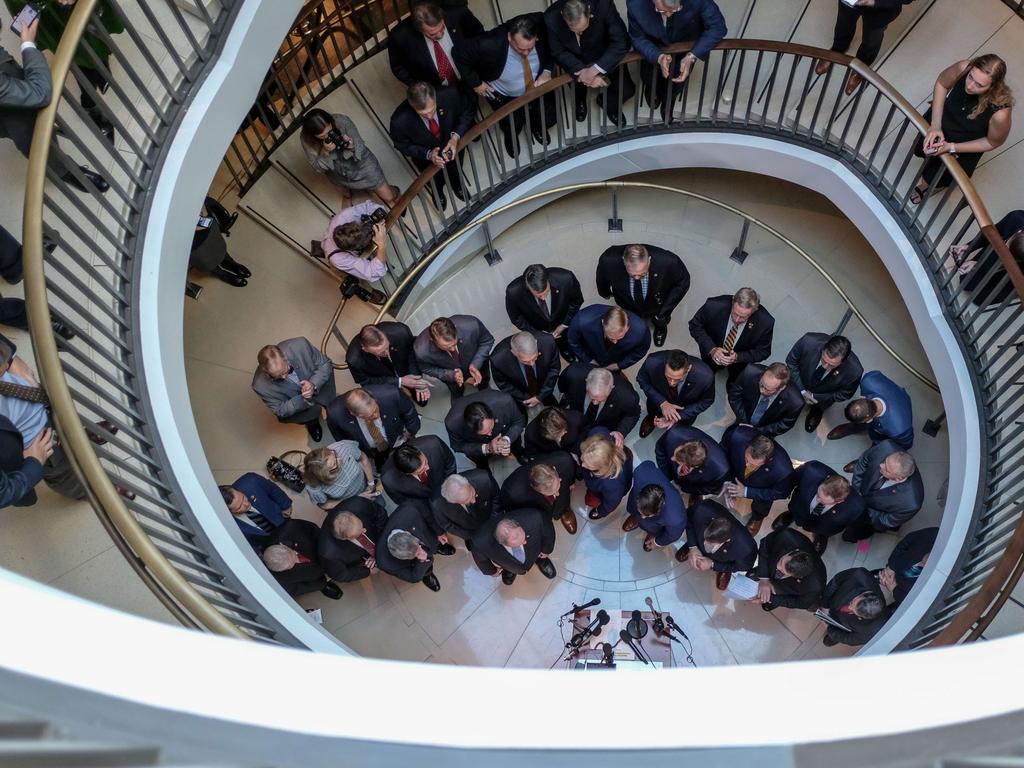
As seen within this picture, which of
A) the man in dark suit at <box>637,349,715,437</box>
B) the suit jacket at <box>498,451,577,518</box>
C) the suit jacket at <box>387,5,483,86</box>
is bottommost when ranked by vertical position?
the suit jacket at <box>498,451,577,518</box>

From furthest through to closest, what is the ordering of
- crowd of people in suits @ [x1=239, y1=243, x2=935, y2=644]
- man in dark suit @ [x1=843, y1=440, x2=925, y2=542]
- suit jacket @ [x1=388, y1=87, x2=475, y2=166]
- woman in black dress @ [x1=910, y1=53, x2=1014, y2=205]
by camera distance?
suit jacket @ [x1=388, y1=87, x2=475, y2=166] < crowd of people in suits @ [x1=239, y1=243, x2=935, y2=644] < man in dark suit @ [x1=843, y1=440, x2=925, y2=542] < woman in black dress @ [x1=910, y1=53, x2=1014, y2=205]

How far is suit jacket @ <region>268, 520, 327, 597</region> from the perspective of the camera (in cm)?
628

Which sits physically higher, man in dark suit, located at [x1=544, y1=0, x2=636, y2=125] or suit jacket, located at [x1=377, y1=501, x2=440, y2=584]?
man in dark suit, located at [x1=544, y1=0, x2=636, y2=125]

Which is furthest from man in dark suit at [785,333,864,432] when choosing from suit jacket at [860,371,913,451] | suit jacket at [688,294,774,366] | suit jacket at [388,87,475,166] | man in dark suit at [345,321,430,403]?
suit jacket at [388,87,475,166]

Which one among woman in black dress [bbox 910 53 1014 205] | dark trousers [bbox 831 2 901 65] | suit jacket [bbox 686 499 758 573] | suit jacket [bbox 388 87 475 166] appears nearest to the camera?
woman in black dress [bbox 910 53 1014 205]

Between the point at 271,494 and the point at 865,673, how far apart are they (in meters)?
5.08

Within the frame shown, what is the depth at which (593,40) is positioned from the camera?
6.63 meters

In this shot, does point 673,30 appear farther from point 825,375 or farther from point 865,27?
point 825,375

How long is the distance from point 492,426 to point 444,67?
334cm

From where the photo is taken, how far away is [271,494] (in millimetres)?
6449

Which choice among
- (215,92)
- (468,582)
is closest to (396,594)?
(468,582)

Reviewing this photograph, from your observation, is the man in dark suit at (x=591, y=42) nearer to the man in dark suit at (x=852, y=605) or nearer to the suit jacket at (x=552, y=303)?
the suit jacket at (x=552, y=303)

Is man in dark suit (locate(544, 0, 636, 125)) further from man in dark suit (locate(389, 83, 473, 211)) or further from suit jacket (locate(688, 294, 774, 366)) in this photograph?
suit jacket (locate(688, 294, 774, 366))

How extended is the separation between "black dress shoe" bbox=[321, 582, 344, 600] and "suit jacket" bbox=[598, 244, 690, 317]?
3637 millimetres
